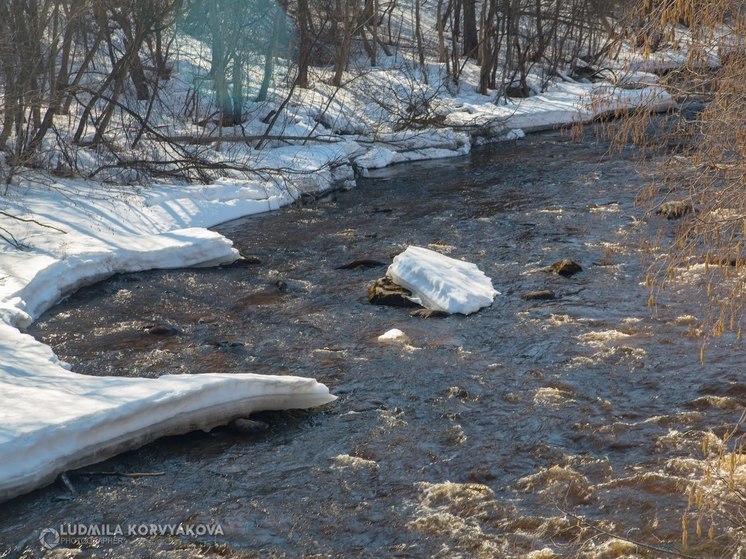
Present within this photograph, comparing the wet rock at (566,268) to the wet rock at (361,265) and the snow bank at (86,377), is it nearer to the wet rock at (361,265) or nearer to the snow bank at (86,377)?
the wet rock at (361,265)

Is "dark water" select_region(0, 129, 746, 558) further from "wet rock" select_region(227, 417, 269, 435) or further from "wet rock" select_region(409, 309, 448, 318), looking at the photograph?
"wet rock" select_region(409, 309, 448, 318)

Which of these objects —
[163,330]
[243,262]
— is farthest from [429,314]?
[243,262]

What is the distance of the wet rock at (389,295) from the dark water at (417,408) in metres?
0.23

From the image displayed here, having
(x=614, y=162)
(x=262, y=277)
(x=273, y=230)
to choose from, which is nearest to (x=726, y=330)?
(x=262, y=277)

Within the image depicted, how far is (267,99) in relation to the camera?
2284 cm

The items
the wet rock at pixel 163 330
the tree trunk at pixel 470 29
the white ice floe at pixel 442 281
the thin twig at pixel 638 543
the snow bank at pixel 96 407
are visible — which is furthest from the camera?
the tree trunk at pixel 470 29

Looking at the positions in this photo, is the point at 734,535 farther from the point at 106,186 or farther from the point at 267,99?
the point at 267,99

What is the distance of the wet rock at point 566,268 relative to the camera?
11133mm

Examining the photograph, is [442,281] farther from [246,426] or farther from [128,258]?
[128,258]

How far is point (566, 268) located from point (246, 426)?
217 inches

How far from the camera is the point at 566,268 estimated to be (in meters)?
11.1

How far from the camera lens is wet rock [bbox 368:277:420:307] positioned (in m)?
10.4

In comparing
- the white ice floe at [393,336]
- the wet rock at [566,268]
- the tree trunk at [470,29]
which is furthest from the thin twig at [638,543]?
the tree trunk at [470,29]

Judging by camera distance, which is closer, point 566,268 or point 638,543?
point 638,543
